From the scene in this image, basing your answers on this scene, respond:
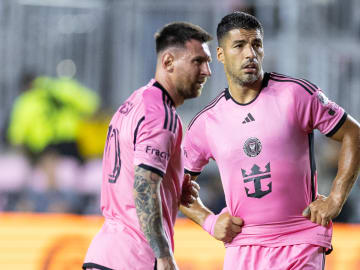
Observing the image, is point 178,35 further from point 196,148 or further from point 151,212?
point 151,212

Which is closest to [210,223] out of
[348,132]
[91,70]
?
[348,132]

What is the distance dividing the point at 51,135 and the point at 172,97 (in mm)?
5538

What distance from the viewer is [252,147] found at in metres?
4.55

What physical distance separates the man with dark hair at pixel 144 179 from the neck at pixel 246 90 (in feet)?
1.19

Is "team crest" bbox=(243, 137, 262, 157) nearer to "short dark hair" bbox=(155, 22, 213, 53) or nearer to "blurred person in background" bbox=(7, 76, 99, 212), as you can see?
"short dark hair" bbox=(155, 22, 213, 53)

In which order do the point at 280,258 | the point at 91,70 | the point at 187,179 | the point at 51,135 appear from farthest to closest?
the point at 91,70
the point at 51,135
the point at 187,179
the point at 280,258

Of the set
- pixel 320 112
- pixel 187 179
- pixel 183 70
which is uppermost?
pixel 183 70

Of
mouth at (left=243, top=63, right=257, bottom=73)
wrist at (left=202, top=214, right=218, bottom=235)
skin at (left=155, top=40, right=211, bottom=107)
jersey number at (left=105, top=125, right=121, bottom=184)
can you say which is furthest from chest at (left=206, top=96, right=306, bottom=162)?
jersey number at (left=105, top=125, right=121, bottom=184)

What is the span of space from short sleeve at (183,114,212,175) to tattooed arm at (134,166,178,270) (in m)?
0.96

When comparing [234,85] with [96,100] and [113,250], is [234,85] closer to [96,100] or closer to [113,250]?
[113,250]

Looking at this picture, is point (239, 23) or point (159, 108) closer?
point (159, 108)

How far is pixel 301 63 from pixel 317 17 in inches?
29.3

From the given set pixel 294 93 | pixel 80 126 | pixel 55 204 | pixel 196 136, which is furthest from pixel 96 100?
pixel 294 93

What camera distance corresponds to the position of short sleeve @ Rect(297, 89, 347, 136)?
4398 millimetres
